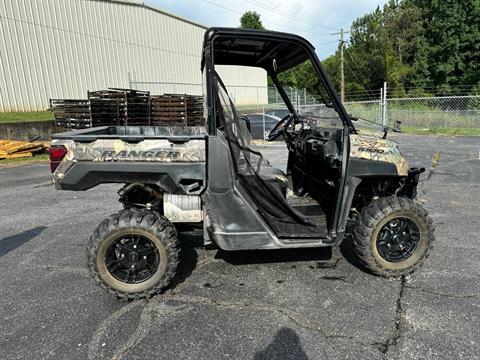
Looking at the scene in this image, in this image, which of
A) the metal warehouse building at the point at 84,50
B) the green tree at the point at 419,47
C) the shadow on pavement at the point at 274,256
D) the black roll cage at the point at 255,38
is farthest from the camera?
the green tree at the point at 419,47

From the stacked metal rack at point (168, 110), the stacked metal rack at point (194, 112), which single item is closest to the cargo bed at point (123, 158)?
the stacked metal rack at point (168, 110)

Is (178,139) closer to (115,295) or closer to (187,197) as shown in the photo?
(187,197)

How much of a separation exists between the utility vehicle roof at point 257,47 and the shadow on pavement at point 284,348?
2.23 meters

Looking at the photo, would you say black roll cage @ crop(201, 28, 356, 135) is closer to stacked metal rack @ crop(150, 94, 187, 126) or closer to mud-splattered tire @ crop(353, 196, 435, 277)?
mud-splattered tire @ crop(353, 196, 435, 277)

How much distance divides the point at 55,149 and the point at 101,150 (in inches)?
14.8

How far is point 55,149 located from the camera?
296cm

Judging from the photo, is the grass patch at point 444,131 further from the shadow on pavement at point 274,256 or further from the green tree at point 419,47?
the green tree at point 419,47

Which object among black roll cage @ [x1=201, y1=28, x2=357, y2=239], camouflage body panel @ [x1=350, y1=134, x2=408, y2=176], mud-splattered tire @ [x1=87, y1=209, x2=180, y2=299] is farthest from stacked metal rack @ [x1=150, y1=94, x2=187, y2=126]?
camouflage body panel @ [x1=350, y1=134, x2=408, y2=176]

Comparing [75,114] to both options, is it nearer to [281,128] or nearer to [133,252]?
[281,128]

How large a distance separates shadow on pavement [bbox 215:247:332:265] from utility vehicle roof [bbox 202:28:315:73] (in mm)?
1996

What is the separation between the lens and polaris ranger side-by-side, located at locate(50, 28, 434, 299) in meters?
2.96

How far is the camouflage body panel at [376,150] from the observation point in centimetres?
314

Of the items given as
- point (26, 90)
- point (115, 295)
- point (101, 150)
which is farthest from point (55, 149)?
point (26, 90)

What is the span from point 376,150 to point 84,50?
18797mm
